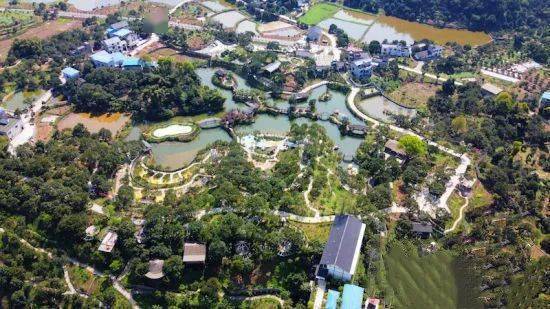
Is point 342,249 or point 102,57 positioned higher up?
point 102,57

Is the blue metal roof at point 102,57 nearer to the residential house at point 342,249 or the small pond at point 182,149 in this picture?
the small pond at point 182,149

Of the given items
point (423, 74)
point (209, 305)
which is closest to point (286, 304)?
point (209, 305)

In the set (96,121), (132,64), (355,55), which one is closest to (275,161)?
(96,121)

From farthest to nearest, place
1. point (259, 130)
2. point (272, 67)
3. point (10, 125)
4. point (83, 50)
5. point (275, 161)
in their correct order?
point (83, 50), point (272, 67), point (259, 130), point (10, 125), point (275, 161)

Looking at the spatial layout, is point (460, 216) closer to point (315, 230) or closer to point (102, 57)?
point (315, 230)

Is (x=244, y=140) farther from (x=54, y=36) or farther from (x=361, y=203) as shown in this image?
(x=54, y=36)

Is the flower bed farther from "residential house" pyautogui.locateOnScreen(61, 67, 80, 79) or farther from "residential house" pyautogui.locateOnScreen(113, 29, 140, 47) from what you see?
"residential house" pyautogui.locateOnScreen(113, 29, 140, 47)

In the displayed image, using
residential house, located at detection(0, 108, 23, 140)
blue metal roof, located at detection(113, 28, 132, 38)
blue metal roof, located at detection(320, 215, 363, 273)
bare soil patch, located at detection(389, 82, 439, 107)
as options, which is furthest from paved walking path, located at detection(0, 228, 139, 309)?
bare soil patch, located at detection(389, 82, 439, 107)
